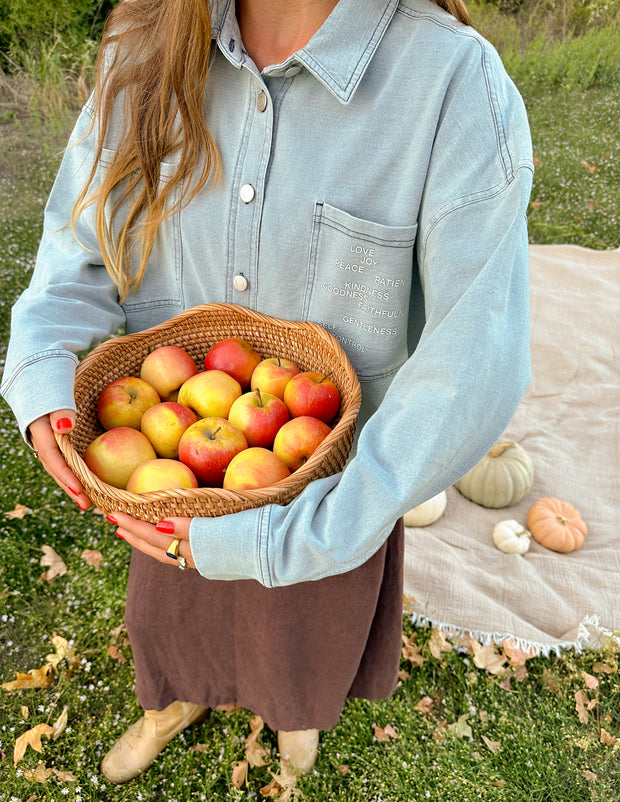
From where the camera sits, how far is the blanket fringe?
2.70 meters

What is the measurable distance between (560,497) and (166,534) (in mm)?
2759

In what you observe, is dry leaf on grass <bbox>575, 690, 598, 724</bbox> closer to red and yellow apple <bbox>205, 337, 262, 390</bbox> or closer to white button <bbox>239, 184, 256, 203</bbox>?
red and yellow apple <bbox>205, 337, 262, 390</bbox>

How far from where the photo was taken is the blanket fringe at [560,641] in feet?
8.84

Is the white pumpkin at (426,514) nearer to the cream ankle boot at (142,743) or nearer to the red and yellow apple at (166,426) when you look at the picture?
the cream ankle boot at (142,743)

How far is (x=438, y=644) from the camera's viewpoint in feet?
9.02

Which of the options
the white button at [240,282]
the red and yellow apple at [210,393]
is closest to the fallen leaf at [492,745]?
the red and yellow apple at [210,393]

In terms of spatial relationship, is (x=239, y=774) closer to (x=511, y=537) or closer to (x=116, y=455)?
(x=116, y=455)

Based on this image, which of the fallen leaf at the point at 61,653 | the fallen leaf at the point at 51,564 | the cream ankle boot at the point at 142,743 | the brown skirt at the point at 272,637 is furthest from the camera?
the fallen leaf at the point at 51,564

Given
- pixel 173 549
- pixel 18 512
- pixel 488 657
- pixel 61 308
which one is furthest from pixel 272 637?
pixel 18 512

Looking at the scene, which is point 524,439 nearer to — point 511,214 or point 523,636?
point 523,636

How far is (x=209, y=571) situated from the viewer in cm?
132

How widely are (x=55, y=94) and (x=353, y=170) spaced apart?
528 cm

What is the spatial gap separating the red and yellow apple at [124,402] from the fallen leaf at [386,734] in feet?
5.43

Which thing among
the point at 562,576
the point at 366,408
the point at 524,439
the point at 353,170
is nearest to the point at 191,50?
the point at 353,170
